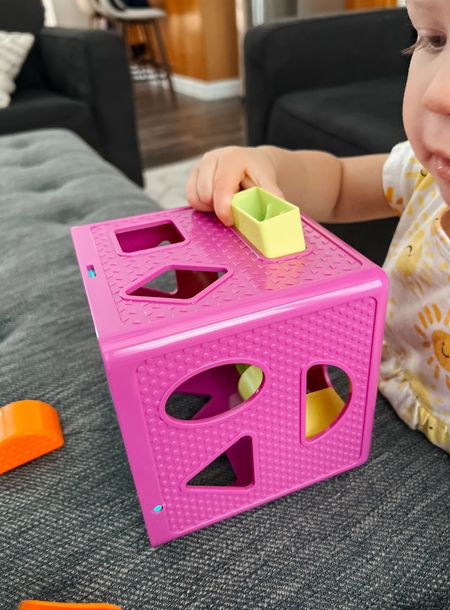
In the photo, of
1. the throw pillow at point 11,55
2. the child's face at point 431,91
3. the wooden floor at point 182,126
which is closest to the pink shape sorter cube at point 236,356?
the child's face at point 431,91

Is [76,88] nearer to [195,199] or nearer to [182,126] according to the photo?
[182,126]

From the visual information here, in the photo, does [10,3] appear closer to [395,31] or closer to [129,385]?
[395,31]

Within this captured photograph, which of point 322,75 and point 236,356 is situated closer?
point 236,356

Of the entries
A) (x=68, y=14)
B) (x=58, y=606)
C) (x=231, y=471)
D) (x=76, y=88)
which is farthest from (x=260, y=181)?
(x=68, y=14)

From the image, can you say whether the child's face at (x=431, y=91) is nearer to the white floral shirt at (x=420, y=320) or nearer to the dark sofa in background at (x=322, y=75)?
the white floral shirt at (x=420, y=320)

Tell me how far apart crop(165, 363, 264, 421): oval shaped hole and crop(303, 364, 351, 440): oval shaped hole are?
67 mm

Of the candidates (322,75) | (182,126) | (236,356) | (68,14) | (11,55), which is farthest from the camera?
(68,14)

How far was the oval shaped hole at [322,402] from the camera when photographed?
42cm

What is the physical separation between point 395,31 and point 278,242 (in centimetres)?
135

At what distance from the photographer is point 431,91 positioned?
34 cm

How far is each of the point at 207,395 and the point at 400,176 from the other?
373 mm

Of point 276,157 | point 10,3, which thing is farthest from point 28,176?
point 10,3

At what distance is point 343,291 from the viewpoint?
330mm

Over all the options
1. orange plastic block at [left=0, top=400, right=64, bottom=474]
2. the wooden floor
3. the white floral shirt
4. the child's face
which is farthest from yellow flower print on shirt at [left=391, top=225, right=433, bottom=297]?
the wooden floor
